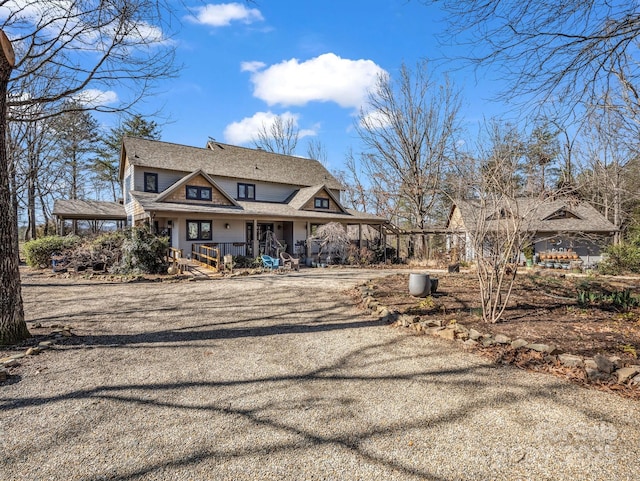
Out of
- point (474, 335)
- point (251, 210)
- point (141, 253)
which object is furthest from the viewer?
point (251, 210)

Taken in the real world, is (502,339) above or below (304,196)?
below

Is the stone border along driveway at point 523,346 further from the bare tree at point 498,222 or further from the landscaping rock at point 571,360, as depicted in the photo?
the bare tree at point 498,222

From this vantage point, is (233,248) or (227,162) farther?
(227,162)

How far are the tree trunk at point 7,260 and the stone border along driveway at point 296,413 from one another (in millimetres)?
793

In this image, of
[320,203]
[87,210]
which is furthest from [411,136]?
[87,210]

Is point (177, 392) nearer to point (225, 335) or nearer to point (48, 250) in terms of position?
point (225, 335)

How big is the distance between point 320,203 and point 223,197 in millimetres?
6942

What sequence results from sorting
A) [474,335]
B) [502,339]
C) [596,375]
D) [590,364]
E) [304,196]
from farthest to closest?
[304,196] < [474,335] < [502,339] < [590,364] < [596,375]

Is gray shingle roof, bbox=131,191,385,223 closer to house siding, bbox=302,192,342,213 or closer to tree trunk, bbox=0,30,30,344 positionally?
house siding, bbox=302,192,342,213

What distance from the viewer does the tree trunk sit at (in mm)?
4984

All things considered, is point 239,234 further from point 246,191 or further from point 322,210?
point 322,210

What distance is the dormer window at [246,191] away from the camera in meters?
22.0

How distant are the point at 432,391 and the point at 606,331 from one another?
3935 millimetres

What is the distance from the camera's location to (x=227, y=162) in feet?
74.0
